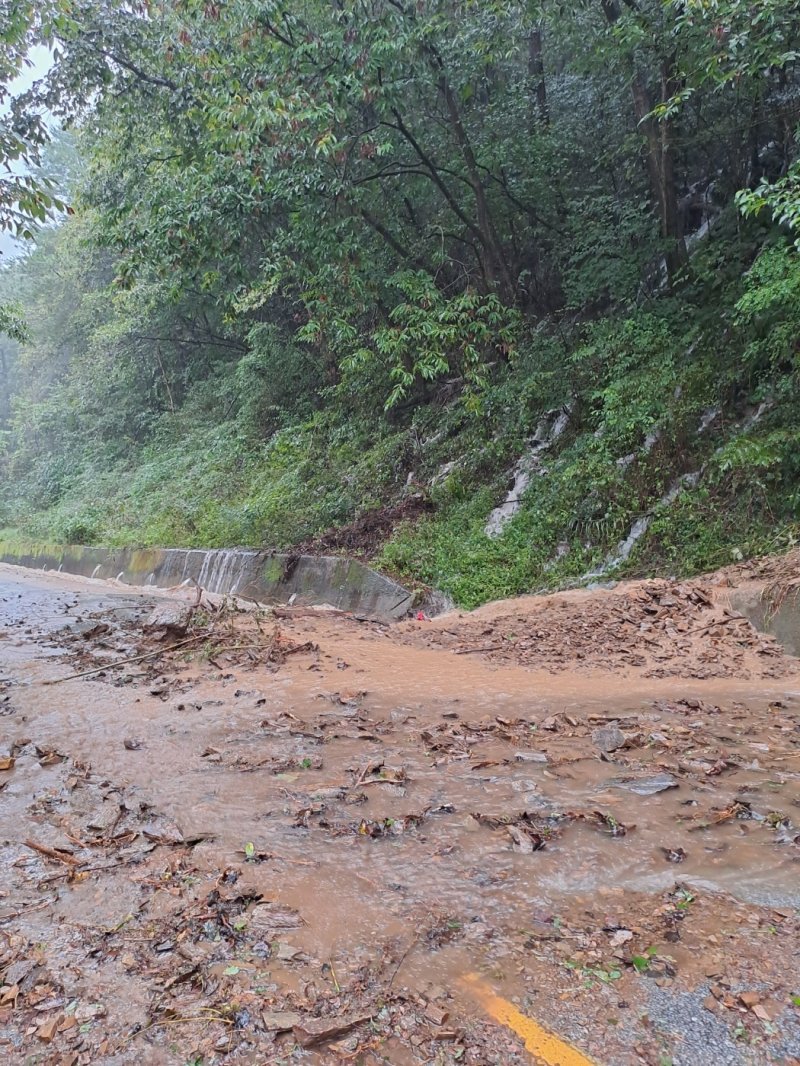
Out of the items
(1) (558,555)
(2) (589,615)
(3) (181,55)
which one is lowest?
(2) (589,615)

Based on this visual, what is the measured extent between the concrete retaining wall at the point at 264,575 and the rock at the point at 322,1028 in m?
8.32

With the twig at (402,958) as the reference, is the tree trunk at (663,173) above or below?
above

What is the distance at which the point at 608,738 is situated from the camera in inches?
173

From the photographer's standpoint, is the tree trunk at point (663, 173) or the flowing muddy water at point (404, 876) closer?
the flowing muddy water at point (404, 876)

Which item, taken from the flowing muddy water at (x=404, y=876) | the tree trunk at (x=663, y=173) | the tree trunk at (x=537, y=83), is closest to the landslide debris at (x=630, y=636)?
the flowing muddy water at (x=404, y=876)

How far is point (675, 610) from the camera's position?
7.38m

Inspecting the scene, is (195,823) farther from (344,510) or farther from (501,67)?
(501,67)

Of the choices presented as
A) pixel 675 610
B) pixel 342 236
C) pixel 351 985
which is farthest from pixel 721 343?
pixel 351 985

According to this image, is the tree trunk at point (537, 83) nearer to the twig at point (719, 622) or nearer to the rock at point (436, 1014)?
the twig at point (719, 622)

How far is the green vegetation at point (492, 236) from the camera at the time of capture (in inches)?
356

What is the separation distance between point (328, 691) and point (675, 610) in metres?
3.97

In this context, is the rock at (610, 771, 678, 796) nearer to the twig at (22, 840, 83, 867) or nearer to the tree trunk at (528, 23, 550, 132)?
the twig at (22, 840, 83, 867)

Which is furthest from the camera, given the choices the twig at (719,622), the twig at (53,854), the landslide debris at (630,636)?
the twig at (719,622)

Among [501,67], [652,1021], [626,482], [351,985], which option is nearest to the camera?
[652,1021]
